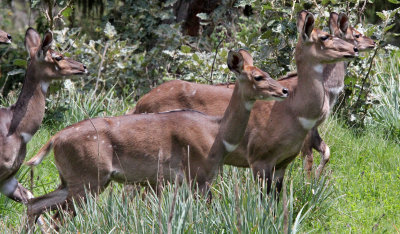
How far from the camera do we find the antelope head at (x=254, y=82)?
6.24 metres

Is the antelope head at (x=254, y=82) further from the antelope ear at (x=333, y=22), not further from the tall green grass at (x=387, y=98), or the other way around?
the tall green grass at (x=387, y=98)

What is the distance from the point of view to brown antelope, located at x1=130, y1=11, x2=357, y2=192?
6.71 meters

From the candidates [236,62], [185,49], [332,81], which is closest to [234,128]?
[236,62]

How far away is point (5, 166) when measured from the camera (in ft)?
20.6

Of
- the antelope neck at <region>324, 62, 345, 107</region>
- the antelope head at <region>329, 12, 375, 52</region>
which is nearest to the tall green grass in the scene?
the antelope head at <region>329, 12, 375, 52</region>

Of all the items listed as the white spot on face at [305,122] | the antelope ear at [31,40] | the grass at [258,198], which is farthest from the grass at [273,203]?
the antelope ear at [31,40]

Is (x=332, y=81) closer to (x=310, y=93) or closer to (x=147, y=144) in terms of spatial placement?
(x=310, y=93)

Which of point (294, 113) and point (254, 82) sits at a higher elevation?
point (254, 82)

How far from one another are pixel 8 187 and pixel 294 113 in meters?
2.56

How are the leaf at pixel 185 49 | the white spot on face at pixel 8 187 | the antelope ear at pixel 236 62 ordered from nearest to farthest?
the antelope ear at pixel 236 62 < the white spot on face at pixel 8 187 < the leaf at pixel 185 49

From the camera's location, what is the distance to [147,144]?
6473 mm

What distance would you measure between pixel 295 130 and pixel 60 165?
2045 mm

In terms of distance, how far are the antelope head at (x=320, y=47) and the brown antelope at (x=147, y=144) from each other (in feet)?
1.80

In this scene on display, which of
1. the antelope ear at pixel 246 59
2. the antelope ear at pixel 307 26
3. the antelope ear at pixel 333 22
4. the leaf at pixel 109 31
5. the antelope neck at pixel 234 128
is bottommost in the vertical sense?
the leaf at pixel 109 31
